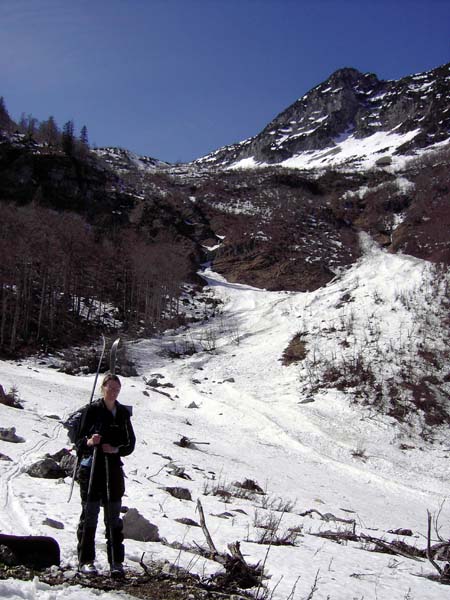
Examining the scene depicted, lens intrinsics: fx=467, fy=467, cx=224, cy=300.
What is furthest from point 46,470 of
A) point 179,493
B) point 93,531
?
point 93,531

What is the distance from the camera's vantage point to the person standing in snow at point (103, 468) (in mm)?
4312

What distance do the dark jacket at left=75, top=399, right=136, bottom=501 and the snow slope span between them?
66 cm

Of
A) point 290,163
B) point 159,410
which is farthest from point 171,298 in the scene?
point 290,163

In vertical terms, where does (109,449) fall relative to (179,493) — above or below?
above

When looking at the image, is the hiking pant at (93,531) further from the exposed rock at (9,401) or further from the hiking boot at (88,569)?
the exposed rock at (9,401)

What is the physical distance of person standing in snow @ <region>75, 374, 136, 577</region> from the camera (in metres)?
4.31

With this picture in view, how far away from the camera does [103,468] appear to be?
4.56 m

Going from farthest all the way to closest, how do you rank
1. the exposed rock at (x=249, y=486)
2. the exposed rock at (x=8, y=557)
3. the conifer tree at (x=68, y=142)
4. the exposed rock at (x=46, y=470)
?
the conifer tree at (x=68, y=142), the exposed rock at (x=249, y=486), the exposed rock at (x=46, y=470), the exposed rock at (x=8, y=557)

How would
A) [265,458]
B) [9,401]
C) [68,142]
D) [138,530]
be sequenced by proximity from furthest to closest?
[68,142] → [265,458] → [9,401] → [138,530]

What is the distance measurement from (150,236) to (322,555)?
212 ft

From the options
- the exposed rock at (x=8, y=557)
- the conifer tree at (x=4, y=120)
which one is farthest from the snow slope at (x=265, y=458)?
the conifer tree at (x=4, y=120)

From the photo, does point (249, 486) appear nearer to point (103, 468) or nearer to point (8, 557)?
point (103, 468)

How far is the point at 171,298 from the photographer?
164 feet

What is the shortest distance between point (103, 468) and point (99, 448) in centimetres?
21
